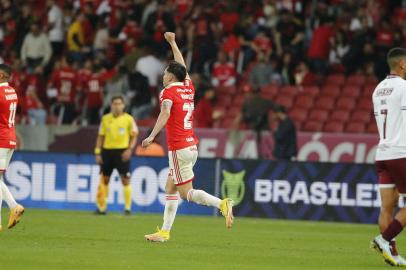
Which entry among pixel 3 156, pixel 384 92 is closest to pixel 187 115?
pixel 3 156

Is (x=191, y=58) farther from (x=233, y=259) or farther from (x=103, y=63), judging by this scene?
(x=233, y=259)

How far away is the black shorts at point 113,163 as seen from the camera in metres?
20.9

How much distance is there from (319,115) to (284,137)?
282 cm

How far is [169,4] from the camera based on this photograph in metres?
30.1

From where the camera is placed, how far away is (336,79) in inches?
1043

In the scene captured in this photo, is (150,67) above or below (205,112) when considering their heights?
above

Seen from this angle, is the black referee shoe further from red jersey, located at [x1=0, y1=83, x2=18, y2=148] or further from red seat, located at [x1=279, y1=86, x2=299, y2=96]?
red seat, located at [x1=279, y1=86, x2=299, y2=96]

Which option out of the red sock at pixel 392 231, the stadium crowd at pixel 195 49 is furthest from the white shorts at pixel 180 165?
the stadium crowd at pixel 195 49

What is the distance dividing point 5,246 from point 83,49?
17615 millimetres

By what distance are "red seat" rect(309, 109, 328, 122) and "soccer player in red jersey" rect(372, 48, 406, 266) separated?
45.6ft

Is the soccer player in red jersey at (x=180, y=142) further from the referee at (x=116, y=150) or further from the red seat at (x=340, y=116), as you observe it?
the red seat at (x=340, y=116)

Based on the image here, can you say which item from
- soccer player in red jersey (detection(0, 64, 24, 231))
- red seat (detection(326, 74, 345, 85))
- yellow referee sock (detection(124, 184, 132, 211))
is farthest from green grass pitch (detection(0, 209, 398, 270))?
red seat (detection(326, 74, 345, 85))

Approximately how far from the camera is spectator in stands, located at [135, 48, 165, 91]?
2803 centimetres

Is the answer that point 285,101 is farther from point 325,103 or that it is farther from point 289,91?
point 325,103
